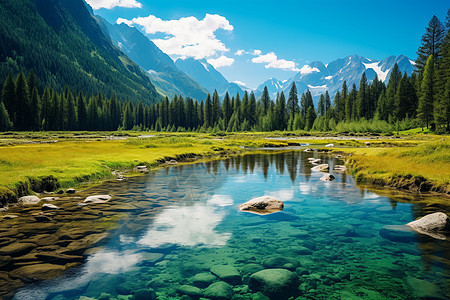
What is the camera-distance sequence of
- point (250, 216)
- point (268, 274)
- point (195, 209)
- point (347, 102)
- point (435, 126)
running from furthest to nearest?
point (347, 102) < point (435, 126) < point (195, 209) < point (250, 216) < point (268, 274)

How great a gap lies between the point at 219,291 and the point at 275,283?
5.04 feet

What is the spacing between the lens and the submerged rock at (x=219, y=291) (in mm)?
7172

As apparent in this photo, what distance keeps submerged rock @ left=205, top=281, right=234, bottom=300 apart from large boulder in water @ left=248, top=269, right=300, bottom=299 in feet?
2.07

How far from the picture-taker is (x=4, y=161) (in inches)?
926

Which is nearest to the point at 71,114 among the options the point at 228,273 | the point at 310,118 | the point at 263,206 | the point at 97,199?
the point at 310,118

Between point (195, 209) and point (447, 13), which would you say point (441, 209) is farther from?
point (447, 13)

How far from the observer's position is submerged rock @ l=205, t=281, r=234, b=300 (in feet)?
23.5

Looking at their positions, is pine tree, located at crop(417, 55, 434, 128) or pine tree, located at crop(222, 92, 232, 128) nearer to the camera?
pine tree, located at crop(417, 55, 434, 128)

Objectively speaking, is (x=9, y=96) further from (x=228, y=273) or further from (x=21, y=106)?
(x=228, y=273)

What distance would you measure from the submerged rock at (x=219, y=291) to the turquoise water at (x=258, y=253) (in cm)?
3

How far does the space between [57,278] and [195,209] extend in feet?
27.2

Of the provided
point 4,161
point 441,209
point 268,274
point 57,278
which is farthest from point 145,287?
point 4,161

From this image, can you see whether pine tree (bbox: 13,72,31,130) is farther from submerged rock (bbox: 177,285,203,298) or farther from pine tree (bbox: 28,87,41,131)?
submerged rock (bbox: 177,285,203,298)

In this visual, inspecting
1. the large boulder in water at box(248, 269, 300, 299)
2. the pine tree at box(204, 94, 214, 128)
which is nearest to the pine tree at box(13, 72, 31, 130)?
the pine tree at box(204, 94, 214, 128)
